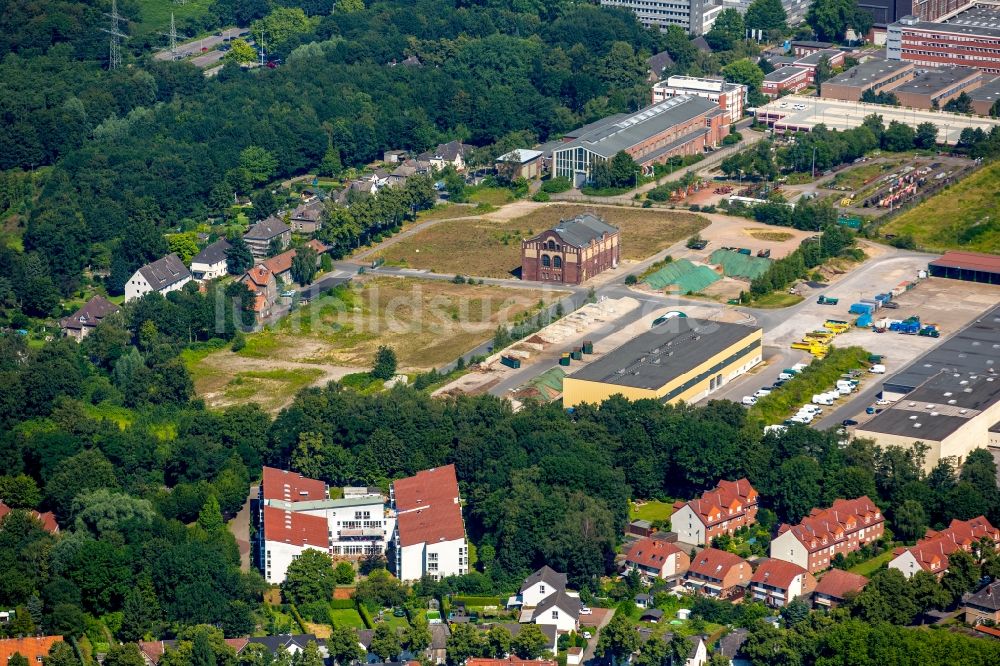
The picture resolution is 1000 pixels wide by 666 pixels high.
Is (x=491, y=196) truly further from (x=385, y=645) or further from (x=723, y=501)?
(x=385, y=645)

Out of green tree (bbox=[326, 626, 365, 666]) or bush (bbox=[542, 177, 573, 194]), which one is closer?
green tree (bbox=[326, 626, 365, 666])

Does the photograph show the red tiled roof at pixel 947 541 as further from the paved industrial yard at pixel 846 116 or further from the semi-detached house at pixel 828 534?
the paved industrial yard at pixel 846 116

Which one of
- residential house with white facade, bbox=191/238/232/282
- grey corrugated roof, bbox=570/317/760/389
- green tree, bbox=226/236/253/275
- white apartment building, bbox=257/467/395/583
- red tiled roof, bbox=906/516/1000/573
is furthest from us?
green tree, bbox=226/236/253/275

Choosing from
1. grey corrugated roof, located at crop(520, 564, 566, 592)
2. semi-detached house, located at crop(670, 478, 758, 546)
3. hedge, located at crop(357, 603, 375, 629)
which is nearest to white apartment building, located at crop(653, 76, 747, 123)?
semi-detached house, located at crop(670, 478, 758, 546)

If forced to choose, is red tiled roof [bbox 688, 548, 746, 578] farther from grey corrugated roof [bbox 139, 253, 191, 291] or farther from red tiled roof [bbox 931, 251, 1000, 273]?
grey corrugated roof [bbox 139, 253, 191, 291]

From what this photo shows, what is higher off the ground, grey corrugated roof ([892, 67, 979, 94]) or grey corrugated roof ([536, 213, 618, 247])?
grey corrugated roof ([892, 67, 979, 94])

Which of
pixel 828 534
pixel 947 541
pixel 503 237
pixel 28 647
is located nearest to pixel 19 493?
pixel 28 647

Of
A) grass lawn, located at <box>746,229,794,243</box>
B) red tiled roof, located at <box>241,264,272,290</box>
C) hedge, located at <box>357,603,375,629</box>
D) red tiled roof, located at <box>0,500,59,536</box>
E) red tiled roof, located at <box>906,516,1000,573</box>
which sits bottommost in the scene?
hedge, located at <box>357,603,375,629</box>

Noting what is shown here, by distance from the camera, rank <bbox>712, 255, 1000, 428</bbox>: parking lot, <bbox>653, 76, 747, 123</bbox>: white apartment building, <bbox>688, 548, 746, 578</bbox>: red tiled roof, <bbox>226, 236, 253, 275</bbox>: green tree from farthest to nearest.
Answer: <bbox>653, 76, 747, 123</bbox>: white apartment building → <bbox>226, 236, 253, 275</bbox>: green tree → <bbox>712, 255, 1000, 428</bbox>: parking lot → <bbox>688, 548, 746, 578</bbox>: red tiled roof
